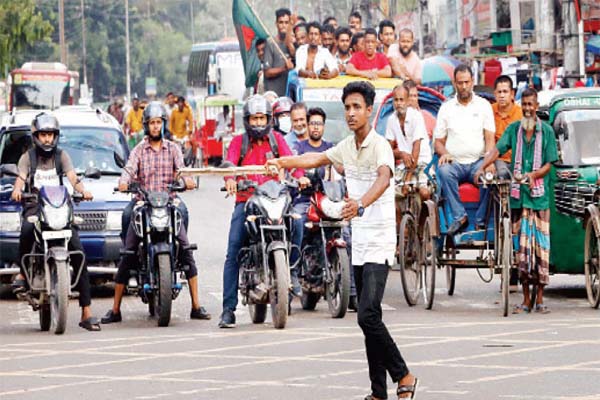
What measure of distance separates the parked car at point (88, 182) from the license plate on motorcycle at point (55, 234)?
215 centimetres

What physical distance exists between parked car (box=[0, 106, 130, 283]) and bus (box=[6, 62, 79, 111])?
44.7m

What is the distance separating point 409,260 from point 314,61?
7.34 m

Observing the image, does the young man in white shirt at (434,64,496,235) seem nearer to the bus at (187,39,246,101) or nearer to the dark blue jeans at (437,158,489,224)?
the dark blue jeans at (437,158,489,224)

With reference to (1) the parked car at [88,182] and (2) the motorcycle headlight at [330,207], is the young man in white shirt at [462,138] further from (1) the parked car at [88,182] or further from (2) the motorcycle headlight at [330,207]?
(1) the parked car at [88,182]

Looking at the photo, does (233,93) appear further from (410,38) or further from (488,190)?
(488,190)

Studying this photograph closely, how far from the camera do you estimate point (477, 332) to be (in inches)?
512

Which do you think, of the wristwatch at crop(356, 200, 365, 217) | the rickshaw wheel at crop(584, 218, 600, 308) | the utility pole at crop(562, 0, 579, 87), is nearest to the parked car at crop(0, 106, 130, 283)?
the rickshaw wheel at crop(584, 218, 600, 308)

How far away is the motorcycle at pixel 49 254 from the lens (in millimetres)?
13500

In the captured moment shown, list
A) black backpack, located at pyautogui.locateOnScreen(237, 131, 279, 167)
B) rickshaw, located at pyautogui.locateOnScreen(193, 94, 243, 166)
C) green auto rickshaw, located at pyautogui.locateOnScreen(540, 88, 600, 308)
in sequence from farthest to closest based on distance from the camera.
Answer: rickshaw, located at pyautogui.locateOnScreen(193, 94, 243, 166)
green auto rickshaw, located at pyautogui.locateOnScreen(540, 88, 600, 308)
black backpack, located at pyautogui.locateOnScreen(237, 131, 279, 167)

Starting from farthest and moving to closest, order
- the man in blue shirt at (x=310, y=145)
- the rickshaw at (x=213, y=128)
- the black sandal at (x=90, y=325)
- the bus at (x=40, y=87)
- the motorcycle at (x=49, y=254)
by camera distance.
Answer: the bus at (x=40, y=87) → the rickshaw at (x=213, y=128) → the man in blue shirt at (x=310, y=145) → the black sandal at (x=90, y=325) → the motorcycle at (x=49, y=254)

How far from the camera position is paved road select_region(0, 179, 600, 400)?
10211 mm

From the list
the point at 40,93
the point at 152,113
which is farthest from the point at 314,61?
the point at 40,93

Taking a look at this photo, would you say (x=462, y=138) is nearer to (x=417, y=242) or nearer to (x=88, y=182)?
(x=417, y=242)

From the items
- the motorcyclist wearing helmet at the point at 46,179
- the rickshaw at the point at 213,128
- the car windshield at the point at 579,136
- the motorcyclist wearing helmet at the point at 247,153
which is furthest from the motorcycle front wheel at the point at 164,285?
the rickshaw at the point at 213,128
